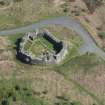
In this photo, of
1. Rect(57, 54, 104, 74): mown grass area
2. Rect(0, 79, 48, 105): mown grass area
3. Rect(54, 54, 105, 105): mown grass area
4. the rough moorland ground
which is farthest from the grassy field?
Rect(0, 79, 48, 105): mown grass area

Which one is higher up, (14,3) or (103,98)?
(14,3)

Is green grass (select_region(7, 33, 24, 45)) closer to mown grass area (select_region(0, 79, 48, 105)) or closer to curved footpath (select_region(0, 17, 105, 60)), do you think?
curved footpath (select_region(0, 17, 105, 60))

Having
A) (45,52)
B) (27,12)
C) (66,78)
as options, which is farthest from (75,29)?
(66,78)

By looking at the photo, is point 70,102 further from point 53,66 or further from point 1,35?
point 1,35

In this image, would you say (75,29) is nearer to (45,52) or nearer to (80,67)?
(45,52)

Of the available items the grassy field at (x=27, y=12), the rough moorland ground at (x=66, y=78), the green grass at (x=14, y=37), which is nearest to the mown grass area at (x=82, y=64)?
the rough moorland ground at (x=66, y=78)

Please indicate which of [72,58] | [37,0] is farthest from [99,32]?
[37,0]

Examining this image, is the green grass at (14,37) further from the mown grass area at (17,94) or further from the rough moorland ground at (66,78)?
the mown grass area at (17,94)
